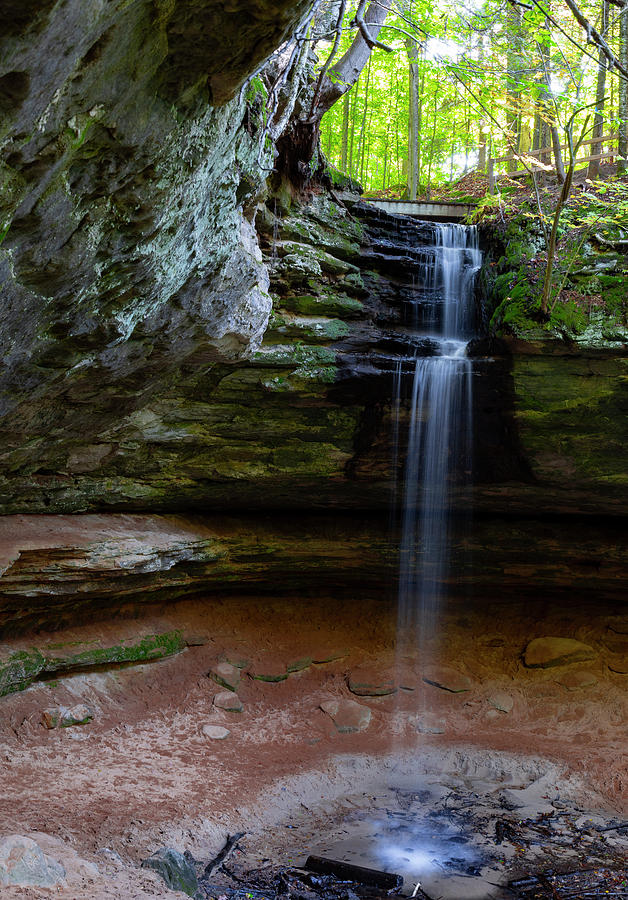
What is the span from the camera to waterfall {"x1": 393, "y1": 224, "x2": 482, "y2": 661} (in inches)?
336

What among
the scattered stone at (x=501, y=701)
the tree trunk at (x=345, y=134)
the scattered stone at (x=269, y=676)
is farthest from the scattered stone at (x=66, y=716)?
the tree trunk at (x=345, y=134)

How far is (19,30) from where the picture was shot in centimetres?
217

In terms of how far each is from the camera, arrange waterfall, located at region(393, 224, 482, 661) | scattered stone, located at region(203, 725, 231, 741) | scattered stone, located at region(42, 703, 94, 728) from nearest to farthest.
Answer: scattered stone, located at region(42, 703, 94, 728), scattered stone, located at region(203, 725, 231, 741), waterfall, located at region(393, 224, 482, 661)

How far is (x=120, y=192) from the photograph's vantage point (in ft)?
12.3

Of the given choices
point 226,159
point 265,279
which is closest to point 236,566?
point 265,279

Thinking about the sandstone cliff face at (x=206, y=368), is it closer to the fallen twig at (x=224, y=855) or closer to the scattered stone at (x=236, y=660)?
the scattered stone at (x=236, y=660)

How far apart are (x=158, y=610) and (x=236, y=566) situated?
137cm

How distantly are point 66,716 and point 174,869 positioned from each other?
3352mm

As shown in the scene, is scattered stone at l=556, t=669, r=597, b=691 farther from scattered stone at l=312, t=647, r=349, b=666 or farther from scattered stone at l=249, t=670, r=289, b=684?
scattered stone at l=249, t=670, r=289, b=684

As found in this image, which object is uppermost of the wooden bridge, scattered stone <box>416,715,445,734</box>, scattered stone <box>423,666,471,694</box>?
the wooden bridge

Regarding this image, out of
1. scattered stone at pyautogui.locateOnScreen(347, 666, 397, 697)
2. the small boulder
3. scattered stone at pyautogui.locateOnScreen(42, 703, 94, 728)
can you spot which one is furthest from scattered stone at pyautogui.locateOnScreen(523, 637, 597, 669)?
scattered stone at pyautogui.locateOnScreen(42, 703, 94, 728)

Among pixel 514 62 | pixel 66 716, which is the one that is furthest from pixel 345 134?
pixel 66 716

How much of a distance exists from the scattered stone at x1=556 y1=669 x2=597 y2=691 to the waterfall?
2.06 m

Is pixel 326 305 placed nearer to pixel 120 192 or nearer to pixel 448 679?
pixel 120 192
